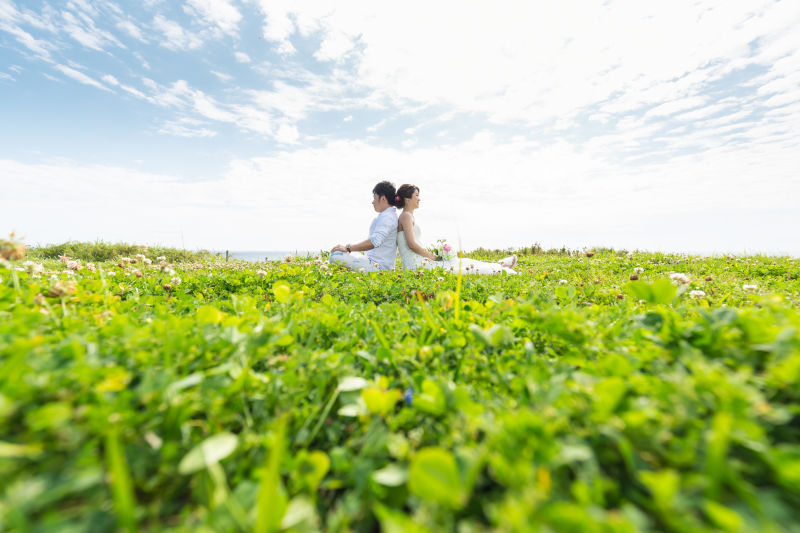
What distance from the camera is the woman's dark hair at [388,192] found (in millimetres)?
11360

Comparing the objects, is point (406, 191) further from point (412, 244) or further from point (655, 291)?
point (655, 291)

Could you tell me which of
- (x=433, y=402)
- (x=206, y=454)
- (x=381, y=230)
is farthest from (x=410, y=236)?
(x=206, y=454)

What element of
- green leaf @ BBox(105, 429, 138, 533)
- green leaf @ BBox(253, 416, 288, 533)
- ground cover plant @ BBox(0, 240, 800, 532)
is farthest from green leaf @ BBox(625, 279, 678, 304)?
green leaf @ BBox(105, 429, 138, 533)

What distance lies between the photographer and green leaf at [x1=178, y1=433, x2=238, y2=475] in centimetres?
88

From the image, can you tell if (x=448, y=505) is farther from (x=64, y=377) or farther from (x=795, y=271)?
(x=795, y=271)

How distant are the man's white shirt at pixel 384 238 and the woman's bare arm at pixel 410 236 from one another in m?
0.30

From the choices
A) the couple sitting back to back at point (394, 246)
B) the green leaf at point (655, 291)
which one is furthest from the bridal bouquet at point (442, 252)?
the green leaf at point (655, 291)

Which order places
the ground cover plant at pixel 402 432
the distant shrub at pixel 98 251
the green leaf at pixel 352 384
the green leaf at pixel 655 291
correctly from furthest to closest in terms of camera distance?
the distant shrub at pixel 98 251 < the green leaf at pixel 655 291 < the green leaf at pixel 352 384 < the ground cover plant at pixel 402 432

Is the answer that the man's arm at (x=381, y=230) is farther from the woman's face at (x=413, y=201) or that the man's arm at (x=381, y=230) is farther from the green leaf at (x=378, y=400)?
the green leaf at (x=378, y=400)

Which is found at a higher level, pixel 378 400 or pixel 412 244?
pixel 412 244

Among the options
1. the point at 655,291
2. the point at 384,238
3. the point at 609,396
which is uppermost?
the point at 384,238

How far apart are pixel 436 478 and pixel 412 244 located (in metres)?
9.38

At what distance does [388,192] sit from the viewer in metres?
11.4

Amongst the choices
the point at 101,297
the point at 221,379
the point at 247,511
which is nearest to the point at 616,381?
the point at 247,511
